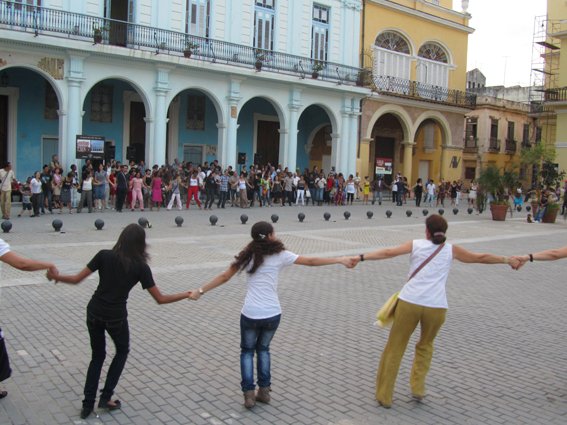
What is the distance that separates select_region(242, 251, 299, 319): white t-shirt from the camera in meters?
4.98

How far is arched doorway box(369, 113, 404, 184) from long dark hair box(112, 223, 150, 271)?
3068 cm

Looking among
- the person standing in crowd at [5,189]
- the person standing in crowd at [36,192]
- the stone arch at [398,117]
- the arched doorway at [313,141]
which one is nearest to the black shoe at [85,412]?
the person standing in crowd at [5,189]

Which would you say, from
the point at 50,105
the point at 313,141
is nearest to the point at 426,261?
the point at 50,105

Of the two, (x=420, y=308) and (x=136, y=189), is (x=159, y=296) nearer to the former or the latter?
(x=420, y=308)

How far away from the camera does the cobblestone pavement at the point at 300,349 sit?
5.10 m

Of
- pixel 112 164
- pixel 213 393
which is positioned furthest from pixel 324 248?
pixel 112 164

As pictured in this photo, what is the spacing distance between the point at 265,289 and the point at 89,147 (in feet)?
60.2

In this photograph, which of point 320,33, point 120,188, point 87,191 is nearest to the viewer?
point 87,191

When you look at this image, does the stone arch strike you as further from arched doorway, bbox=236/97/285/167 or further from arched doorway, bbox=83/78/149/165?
arched doorway, bbox=83/78/149/165

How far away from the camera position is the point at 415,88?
34469 millimetres

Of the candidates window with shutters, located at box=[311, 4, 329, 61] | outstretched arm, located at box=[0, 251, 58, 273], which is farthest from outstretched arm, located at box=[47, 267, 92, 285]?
window with shutters, located at box=[311, 4, 329, 61]

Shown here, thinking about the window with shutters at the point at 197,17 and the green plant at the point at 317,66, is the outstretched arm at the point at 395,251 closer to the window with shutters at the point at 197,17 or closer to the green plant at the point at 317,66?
the window with shutters at the point at 197,17

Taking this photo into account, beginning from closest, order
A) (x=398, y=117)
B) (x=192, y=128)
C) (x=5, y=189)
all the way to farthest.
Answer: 1. (x=5, y=189)
2. (x=192, y=128)
3. (x=398, y=117)

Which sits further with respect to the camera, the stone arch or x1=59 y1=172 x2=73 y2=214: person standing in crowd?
the stone arch
